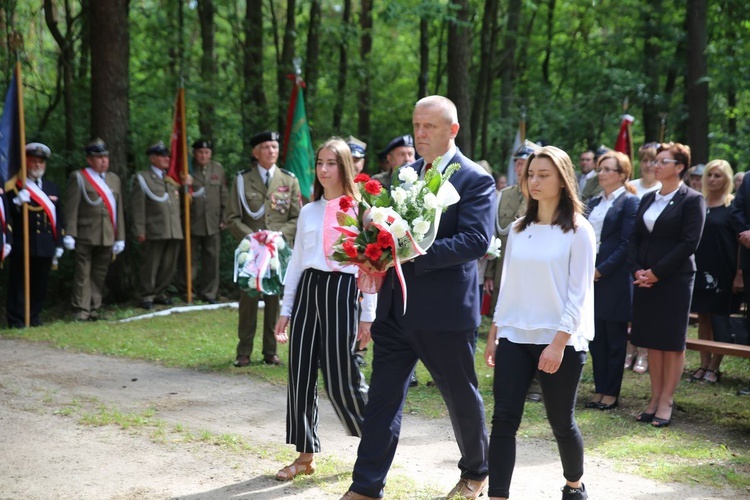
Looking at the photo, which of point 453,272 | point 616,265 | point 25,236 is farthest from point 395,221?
point 25,236

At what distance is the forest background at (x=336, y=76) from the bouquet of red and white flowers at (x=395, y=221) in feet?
33.1

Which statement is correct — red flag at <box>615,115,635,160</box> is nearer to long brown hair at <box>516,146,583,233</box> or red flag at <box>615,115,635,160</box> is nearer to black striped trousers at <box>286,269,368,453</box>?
black striped trousers at <box>286,269,368,453</box>

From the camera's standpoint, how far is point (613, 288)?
25.9ft

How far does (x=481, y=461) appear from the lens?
5020 mm

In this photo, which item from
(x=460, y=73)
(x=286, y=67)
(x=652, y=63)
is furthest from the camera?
(x=652, y=63)

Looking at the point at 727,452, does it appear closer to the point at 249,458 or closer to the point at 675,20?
the point at 249,458

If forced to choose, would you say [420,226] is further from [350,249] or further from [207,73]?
[207,73]

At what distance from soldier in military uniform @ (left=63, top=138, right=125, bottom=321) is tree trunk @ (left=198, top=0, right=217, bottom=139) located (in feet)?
11.7

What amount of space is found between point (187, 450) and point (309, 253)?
1.65 m

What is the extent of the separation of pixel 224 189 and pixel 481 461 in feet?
36.2

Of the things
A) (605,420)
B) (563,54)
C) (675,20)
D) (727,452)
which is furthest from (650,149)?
(563,54)

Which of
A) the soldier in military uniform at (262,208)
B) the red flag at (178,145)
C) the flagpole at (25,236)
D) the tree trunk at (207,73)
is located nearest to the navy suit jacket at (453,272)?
the soldier in military uniform at (262,208)

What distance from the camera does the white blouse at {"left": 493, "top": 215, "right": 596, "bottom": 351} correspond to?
4523 millimetres

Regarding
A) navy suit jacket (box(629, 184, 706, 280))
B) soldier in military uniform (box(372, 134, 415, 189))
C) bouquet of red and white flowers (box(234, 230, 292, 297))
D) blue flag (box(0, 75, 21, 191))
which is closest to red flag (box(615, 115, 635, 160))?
soldier in military uniform (box(372, 134, 415, 189))
